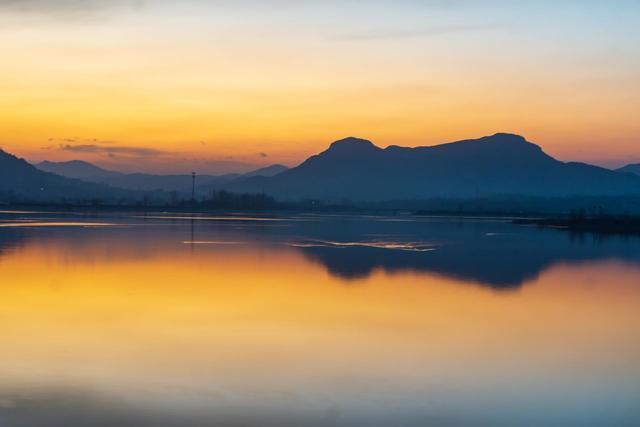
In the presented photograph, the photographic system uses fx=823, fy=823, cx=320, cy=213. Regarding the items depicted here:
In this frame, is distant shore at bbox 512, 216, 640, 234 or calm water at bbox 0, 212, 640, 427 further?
distant shore at bbox 512, 216, 640, 234

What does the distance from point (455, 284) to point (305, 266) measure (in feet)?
18.1

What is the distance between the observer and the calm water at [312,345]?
8.05 m

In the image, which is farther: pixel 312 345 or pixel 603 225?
pixel 603 225

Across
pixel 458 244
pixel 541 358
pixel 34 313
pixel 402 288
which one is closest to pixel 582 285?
pixel 402 288

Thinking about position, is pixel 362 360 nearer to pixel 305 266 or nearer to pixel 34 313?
pixel 34 313

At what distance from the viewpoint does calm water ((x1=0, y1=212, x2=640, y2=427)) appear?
8.05 m

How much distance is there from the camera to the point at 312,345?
11.4m

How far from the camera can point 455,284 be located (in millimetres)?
19609

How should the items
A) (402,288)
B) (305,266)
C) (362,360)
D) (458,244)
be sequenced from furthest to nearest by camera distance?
(458,244) → (305,266) → (402,288) → (362,360)

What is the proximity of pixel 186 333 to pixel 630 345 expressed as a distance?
256 inches

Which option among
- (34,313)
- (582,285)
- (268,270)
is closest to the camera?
(34,313)

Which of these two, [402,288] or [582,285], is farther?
[582,285]

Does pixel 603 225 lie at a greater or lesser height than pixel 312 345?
greater

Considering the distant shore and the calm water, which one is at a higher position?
the distant shore
